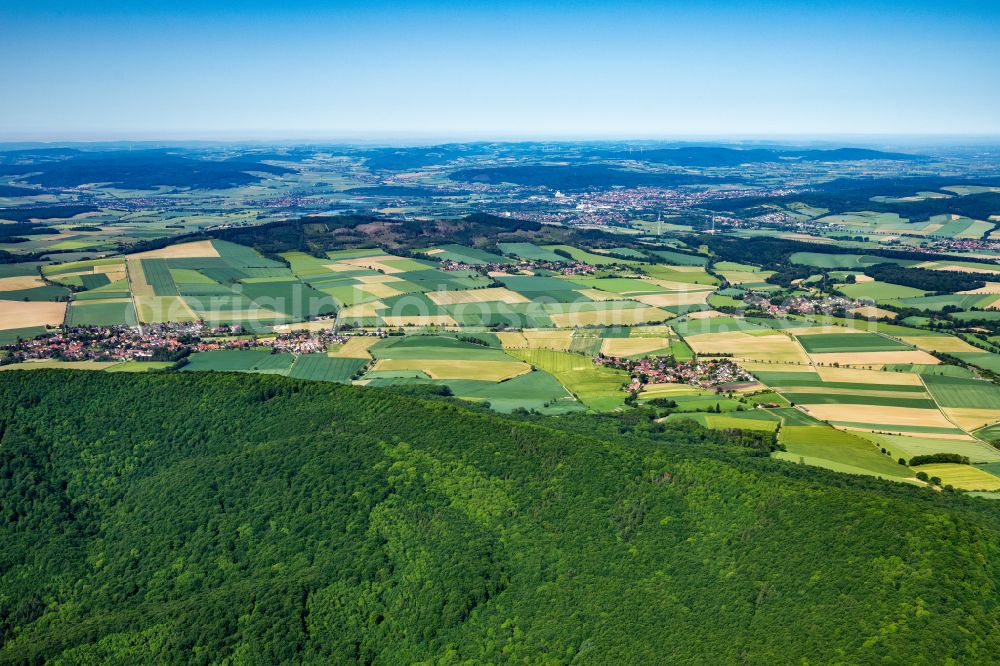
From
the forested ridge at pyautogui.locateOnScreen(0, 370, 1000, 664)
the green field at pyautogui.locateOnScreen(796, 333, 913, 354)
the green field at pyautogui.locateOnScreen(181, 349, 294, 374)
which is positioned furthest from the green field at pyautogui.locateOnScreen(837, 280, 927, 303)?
the green field at pyautogui.locateOnScreen(181, 349, 294, 374)

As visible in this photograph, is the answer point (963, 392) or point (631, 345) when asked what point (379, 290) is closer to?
point (631, 345)

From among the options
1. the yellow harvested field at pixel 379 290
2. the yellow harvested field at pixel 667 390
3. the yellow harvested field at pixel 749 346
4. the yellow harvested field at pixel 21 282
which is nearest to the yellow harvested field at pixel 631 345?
the yellow harvested field at pixel 749 346

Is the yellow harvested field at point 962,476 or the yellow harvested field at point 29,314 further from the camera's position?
the yellow harvested field at point 29,314

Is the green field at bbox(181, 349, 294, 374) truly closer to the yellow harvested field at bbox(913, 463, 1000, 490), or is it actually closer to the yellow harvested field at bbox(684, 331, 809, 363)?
the yellow harvested field at bbox(684, 331, 809, 363)

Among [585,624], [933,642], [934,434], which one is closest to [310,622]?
[585,624]

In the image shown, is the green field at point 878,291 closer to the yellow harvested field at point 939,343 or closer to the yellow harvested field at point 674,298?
the yellow harvested field at point 674,298

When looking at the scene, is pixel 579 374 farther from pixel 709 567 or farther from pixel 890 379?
pixel 709 567

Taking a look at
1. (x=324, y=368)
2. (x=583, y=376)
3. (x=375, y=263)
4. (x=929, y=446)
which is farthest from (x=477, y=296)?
(x=929, y=446)
